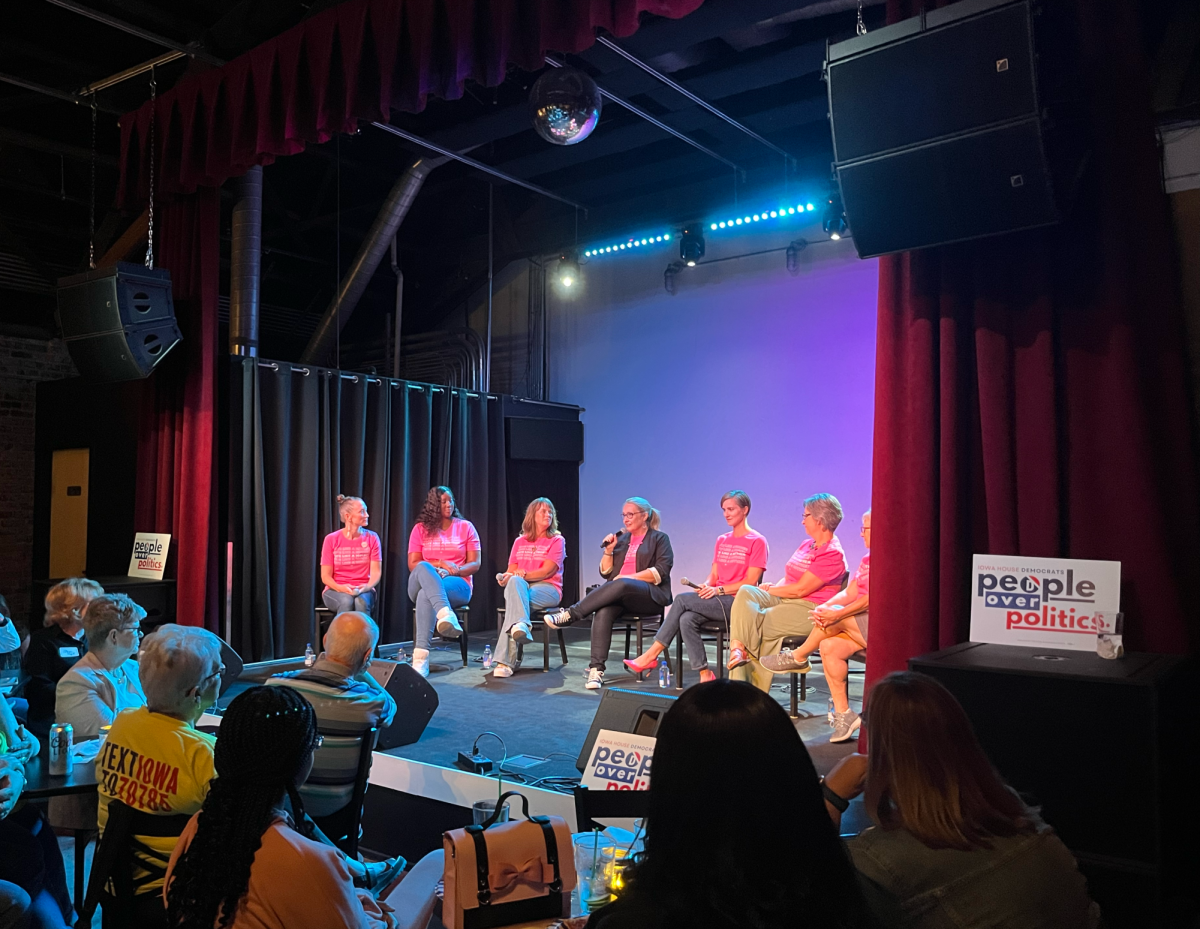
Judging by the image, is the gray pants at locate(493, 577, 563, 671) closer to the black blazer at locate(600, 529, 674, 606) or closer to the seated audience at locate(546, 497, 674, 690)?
the seated audience at locate(546, 497, 674, 690)

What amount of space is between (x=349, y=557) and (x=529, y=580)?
1.26 m

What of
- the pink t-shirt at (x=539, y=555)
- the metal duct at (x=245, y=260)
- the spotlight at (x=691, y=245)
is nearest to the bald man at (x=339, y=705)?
the pink t-shirt at (x=539, y=555)

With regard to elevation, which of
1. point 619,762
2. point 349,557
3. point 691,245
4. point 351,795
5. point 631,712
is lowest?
point 351,795

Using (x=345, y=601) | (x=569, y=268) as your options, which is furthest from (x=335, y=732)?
(x=569, y=268)

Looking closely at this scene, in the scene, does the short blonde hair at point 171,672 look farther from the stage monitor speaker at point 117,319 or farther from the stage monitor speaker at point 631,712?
the stage monitor speaker at point 117,319

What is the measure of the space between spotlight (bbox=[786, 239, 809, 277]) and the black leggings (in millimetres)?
3162

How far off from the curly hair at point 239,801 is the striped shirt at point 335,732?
1056mm

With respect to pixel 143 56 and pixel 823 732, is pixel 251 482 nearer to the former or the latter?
pixel 143 56

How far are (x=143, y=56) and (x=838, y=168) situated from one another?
5.61 meters

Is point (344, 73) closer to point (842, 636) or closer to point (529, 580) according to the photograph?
point (529, 580)

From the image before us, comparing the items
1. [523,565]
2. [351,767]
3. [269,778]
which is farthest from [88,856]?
[523,565]

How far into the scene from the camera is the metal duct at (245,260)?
6.07m

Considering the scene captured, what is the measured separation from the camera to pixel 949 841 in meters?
1.36

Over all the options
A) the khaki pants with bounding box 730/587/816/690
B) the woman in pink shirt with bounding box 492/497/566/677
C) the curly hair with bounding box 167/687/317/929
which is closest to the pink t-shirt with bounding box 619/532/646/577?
the woman in pink shirt with bounding box 492/497/566/677
